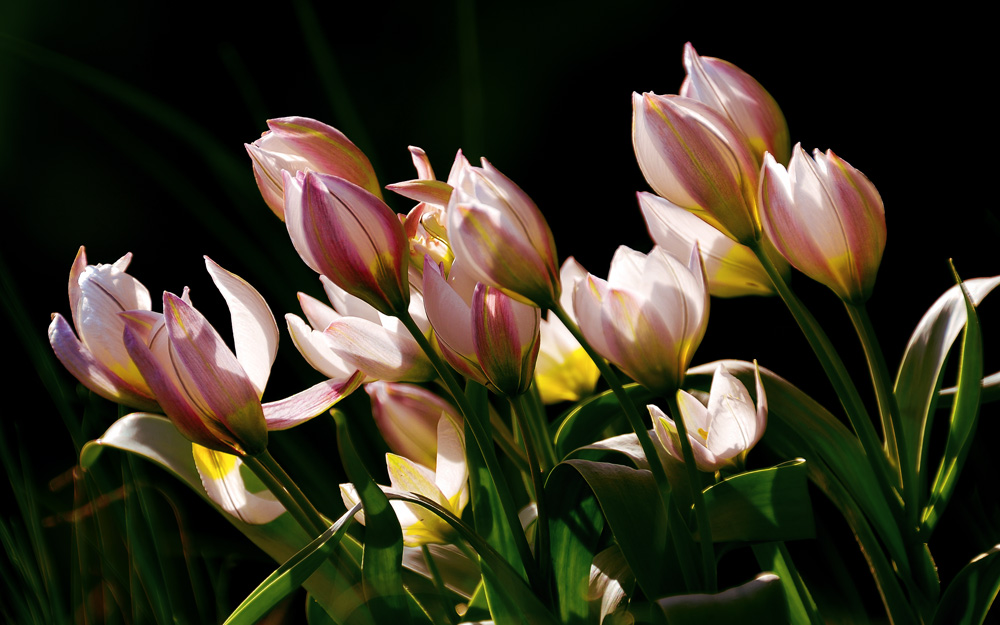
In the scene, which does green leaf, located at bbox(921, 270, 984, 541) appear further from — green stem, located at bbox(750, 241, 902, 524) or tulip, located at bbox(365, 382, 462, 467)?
tulip, located at bbox(365, 382, 462, 467)

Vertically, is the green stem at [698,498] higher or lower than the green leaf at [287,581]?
lower

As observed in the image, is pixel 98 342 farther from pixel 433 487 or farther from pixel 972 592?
pixel 972 592

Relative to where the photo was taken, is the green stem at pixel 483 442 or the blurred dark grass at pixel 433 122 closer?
the green stem at pixel 483 442

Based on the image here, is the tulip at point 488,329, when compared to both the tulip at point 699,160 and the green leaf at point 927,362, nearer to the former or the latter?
the tulip at point 699,160

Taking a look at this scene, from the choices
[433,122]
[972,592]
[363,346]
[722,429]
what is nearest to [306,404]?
[363,346]

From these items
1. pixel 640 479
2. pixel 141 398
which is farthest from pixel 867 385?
pixel 141 398

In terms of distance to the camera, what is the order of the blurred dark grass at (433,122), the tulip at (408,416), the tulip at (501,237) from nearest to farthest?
the tulip at (501,237) → the tulip at (408,416) → the blurred dark grass at (433,122)

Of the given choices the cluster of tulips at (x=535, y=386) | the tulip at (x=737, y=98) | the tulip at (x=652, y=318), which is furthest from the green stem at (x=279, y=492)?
the tulip at (x=737, y=98)

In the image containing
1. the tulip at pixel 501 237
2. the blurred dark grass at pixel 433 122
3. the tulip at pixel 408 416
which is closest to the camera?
the tulip at pixel 501 237
